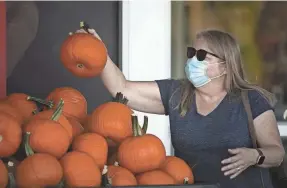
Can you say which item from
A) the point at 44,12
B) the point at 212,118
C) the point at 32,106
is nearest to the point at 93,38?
the point at 32,106

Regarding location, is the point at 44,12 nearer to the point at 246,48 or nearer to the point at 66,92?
the point at 246,48

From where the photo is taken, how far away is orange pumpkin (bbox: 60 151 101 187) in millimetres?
1351

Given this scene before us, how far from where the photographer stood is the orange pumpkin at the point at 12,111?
1516mm

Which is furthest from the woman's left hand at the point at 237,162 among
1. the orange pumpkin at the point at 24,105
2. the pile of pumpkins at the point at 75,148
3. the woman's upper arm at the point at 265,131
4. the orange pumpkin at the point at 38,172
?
the orange pumpkin at the point at 38,172

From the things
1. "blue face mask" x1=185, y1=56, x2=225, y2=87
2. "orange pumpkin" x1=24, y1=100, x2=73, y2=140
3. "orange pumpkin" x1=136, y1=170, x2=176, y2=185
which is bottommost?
"orange pumpkin" x1=136, y1=170, x2=176, y2=185

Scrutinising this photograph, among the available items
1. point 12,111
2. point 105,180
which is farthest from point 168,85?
point 105,180

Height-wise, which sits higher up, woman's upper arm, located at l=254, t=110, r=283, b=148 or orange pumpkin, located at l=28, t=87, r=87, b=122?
orange pumpkin, located at l=28, t=87, r=87, b=122

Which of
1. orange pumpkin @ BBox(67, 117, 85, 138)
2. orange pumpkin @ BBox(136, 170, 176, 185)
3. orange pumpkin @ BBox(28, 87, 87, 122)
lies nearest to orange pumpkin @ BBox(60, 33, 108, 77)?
orange pumpkin @ BBox(28, 87, 87, 122)

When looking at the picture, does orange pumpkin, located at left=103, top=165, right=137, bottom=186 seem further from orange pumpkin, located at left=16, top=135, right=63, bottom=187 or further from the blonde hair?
the blonde hair

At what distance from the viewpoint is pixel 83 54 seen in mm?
1758

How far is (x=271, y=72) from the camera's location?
150 inches

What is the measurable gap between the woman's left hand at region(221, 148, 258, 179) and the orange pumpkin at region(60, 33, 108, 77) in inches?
20.8

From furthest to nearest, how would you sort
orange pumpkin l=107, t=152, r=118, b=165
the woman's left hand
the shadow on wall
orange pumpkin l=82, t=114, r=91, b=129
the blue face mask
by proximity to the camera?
the shadow on wall < the blue face mask < the woman's left hand < orange pumpkin l=82, t=114, r=91, b=129 < orange pumpkin l=107, t=152, r=118, b=165

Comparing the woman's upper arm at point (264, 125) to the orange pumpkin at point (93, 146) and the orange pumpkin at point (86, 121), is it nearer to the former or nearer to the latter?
the orange pumpkin at point (86, 121)
